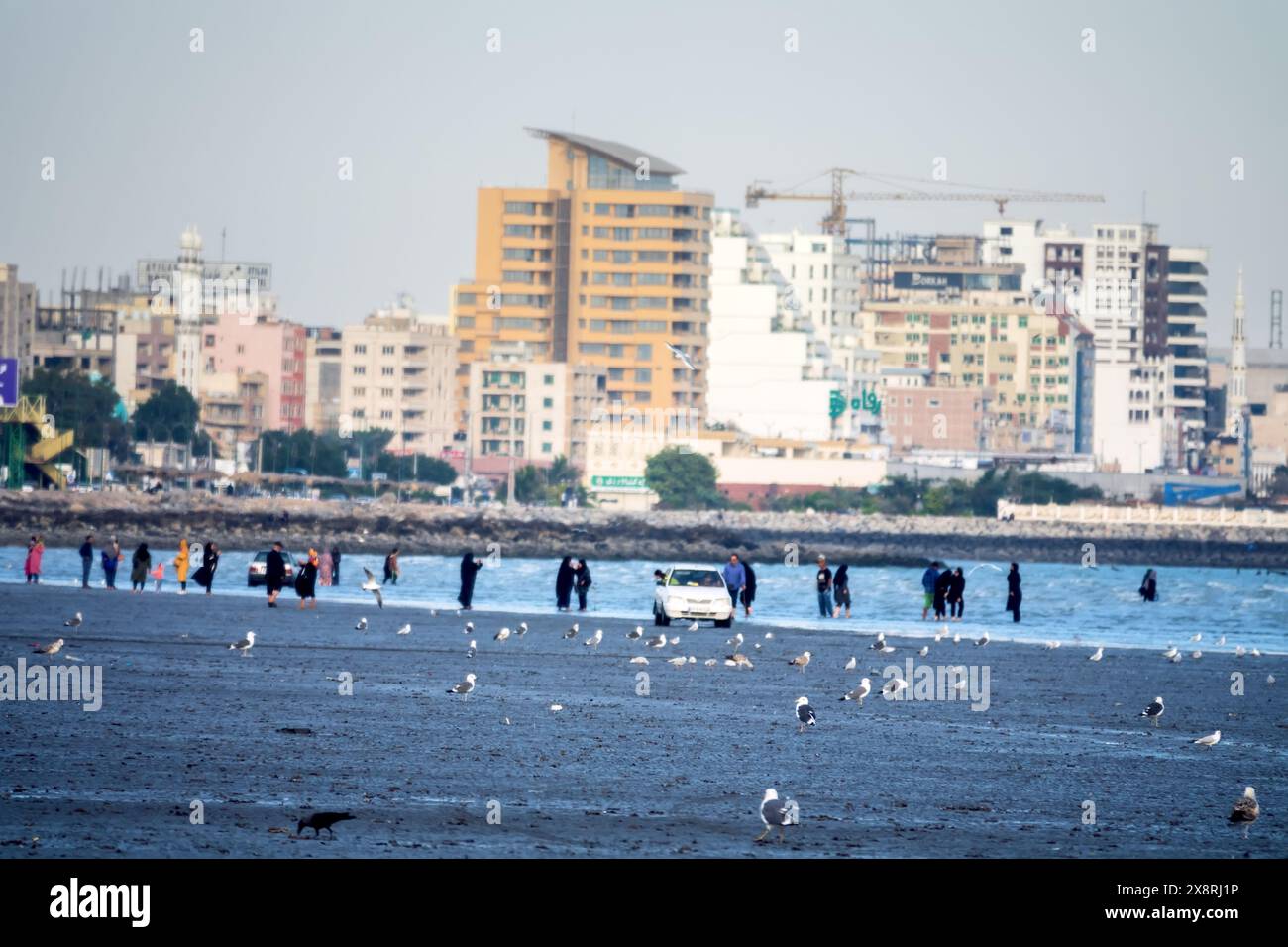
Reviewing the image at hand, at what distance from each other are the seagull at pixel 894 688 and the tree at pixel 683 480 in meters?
138

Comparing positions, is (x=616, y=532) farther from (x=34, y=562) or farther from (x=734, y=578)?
(x=734, y=578)

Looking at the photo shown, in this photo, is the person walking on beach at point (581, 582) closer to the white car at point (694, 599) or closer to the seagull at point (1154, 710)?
the white car at point (694, 599)

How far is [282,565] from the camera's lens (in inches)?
1743

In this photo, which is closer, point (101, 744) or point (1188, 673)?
point (101, 744)

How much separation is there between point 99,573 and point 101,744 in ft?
174

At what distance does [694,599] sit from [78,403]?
116284mm

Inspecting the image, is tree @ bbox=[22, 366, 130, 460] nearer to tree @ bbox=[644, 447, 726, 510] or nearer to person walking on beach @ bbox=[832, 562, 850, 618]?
tree @ bbox=[644, 447, 726, 510]

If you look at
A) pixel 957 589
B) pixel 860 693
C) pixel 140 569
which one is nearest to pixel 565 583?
pixel 957 589

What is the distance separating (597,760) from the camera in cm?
1958

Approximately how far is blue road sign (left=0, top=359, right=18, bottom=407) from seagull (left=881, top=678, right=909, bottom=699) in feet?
294

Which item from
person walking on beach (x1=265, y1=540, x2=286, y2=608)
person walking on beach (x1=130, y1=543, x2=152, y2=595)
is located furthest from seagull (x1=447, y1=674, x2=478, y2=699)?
person walking on beach (x1=130, y1=543, x2=152, y2=595)

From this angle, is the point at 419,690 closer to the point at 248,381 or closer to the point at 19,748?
the point at 19,748

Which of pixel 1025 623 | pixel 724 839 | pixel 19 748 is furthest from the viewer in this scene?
pixel 1025 623

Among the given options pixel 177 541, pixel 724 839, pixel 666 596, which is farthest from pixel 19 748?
pixel 177 541
